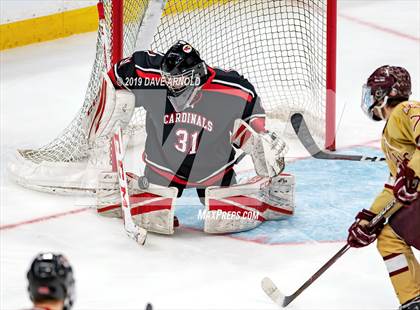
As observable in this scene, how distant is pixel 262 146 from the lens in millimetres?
4234

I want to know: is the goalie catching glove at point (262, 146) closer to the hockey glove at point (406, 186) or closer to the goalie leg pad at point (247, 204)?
the goalie leg pad at point (247, 204)

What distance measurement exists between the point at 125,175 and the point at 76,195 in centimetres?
48

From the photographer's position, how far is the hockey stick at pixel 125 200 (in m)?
4.36

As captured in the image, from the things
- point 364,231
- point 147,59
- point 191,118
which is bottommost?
point 364,231

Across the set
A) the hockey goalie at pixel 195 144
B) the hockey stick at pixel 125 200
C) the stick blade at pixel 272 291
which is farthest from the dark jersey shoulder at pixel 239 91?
the stick blade at pixel 272 291

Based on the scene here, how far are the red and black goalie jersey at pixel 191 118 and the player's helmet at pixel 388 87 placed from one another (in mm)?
904

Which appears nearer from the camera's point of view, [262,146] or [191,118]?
[262,146]

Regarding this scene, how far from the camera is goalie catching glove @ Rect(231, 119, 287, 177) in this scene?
166 inches

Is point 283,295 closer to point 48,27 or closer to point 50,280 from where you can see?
point 50,280

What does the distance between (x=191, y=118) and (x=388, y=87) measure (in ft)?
3.79

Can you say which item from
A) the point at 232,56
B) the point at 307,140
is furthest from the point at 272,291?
the point at 232,56

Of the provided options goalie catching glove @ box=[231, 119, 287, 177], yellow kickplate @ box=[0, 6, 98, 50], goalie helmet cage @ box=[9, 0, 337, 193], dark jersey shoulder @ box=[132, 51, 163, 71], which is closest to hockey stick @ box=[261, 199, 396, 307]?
goalie catching glove @ box=[231, 119, 287, 177]

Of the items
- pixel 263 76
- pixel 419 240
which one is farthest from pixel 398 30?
pixel 419 240

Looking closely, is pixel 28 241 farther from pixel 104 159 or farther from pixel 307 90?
pixel 307 90
